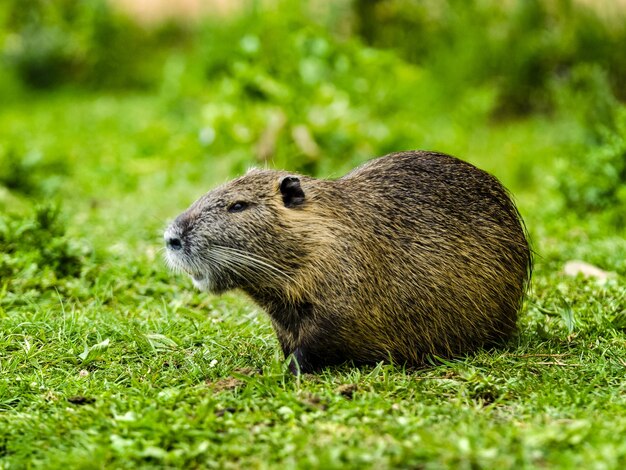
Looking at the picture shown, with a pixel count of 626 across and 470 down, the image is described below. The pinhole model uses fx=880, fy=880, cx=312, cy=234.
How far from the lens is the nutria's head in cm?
356

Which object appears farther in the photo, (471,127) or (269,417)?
(471,127)

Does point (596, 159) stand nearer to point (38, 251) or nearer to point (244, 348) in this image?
point (244, 348)

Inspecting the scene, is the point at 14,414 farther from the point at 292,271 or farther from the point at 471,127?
the point at 471,127

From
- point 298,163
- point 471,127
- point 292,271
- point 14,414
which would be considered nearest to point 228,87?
point 298,163

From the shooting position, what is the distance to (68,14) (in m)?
11.8

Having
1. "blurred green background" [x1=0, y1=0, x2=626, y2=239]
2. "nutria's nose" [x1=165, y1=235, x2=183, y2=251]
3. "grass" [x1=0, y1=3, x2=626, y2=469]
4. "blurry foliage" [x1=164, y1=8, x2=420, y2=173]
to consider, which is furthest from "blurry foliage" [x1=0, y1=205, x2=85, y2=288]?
"blurry foliage" [x1=164, y1=8, x2=420, y2=173]

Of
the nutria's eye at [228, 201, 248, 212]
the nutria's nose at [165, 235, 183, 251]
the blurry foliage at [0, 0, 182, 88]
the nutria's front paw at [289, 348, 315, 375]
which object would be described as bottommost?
the nutria's front paw at [289, 348, 315, 375]

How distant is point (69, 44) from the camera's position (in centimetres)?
1159

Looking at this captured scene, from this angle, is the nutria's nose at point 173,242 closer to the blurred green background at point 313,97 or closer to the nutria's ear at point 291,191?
the nutria's ear at point 291,191

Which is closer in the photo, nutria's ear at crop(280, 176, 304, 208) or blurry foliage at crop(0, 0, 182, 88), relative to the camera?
nutria's ear at crop(280, 176, 304, 208)

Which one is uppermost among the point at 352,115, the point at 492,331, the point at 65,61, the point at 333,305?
the point at 65,61

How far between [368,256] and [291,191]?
423mm

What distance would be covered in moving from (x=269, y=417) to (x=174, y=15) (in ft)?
35.7

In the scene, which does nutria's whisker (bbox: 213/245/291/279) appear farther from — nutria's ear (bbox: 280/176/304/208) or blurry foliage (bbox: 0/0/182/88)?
blurry foliage (bbox: 0/0/182/88)
